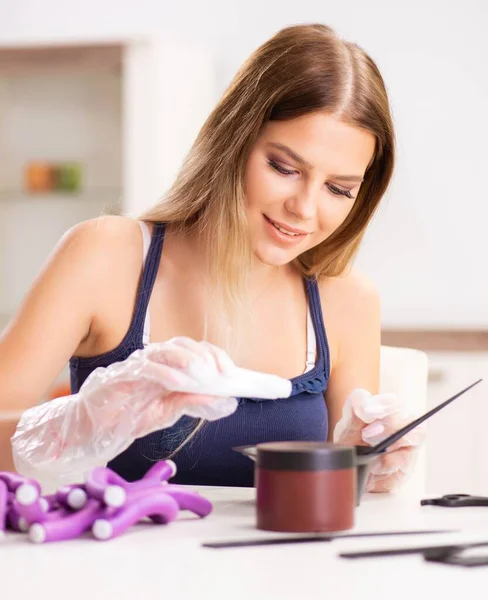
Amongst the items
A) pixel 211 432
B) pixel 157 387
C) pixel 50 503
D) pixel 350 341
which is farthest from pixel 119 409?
pixel 350 341

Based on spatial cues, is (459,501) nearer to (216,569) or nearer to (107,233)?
(216,569)

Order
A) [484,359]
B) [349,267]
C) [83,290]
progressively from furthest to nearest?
1. [484,359]
2. [349,267]
3. [83,290]

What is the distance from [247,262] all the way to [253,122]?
0.26 m

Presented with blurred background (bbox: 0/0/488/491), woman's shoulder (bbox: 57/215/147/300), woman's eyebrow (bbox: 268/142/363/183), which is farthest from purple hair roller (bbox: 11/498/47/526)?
blurred background (bbox: 0/0/488/491)

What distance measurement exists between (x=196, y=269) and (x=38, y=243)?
6.90 feet

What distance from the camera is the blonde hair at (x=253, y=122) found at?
1662 millimetres

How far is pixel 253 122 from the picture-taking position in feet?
5.47

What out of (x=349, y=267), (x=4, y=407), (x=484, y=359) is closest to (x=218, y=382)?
(x=4, y=407)

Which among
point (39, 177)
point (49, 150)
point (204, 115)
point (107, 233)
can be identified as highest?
point (204, 115)

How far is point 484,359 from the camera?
10.7 ft

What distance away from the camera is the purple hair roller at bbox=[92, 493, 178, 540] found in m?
1.05

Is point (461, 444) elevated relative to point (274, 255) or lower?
lower

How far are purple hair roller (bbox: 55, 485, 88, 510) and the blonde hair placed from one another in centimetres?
73

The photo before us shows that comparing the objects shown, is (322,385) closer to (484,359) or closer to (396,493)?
(396,493)
